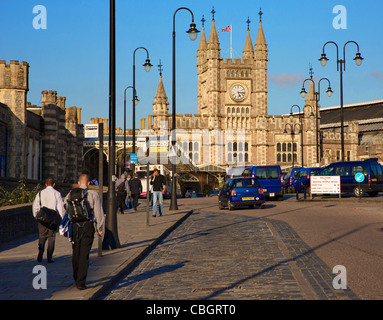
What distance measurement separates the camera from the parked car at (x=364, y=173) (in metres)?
31.3

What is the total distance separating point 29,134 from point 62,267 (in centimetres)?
2473

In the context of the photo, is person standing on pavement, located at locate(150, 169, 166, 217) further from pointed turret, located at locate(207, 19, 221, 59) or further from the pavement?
pointed turret, located at locate(207, 19, 221, 59)

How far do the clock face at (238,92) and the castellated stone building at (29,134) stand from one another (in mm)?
51684

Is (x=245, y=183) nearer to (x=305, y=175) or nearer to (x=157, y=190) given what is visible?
(x=157, y=190)

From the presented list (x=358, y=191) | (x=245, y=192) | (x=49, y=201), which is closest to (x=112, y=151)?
(x=49, y=201)

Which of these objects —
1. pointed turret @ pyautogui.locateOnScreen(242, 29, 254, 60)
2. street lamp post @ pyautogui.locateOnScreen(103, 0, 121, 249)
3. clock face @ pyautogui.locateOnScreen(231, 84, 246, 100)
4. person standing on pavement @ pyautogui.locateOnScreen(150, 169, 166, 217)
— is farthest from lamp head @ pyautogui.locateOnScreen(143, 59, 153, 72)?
pointed turret @ pyautogui.locateOnScreen(242, 29, 254, 60)

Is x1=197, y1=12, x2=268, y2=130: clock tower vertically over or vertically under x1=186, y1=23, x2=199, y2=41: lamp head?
over

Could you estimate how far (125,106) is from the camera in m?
46.1

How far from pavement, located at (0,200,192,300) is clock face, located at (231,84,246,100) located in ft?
271

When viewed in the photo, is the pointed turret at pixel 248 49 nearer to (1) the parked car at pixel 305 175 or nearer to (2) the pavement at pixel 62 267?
(1) the parked car at pixel 305 175

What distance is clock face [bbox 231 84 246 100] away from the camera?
320 ft

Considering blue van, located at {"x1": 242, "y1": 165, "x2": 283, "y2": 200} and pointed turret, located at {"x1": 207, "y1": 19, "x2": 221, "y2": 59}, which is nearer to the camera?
blue van, located at {"x1": 242, "y1": 165, "x2": 283, "y2": 200}

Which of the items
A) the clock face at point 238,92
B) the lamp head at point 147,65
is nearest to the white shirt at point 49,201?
the lamp head at point 147,65
